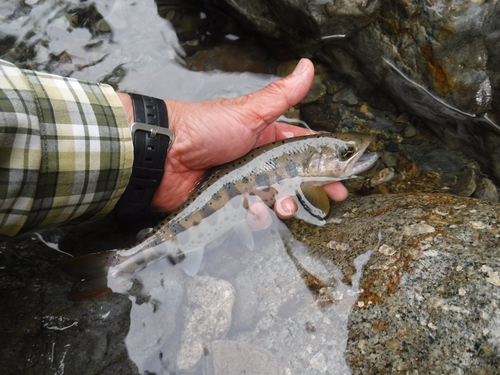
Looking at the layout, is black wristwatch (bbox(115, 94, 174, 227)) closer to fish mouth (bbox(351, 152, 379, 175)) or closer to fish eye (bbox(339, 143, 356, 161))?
fish eye (bbox(339, 143, 356, 161))

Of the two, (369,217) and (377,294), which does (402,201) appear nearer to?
(369,217)

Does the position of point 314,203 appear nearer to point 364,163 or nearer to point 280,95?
point 364,163

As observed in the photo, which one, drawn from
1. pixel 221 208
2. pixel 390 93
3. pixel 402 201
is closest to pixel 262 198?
pixel 221 208

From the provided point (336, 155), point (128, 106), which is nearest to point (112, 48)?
point (128, 106)

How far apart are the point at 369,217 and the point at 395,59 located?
1.77 m

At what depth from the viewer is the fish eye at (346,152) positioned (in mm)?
3898

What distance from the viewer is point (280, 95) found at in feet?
11.3

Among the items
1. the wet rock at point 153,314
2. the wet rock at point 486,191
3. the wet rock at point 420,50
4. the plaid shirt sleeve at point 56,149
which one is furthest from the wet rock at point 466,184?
the plaid shirt sleeve at point 56,149

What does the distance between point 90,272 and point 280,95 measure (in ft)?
7.17

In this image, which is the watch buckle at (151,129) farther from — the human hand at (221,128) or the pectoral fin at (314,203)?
the pectoral fin at (314,203)

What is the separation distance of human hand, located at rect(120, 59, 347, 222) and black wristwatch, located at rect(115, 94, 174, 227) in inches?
7.8

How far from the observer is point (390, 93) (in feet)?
14.4

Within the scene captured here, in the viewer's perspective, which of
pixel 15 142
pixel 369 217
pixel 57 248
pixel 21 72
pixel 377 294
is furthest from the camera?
pixel 57 248

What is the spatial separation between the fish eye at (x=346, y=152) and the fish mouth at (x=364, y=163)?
14 cm
